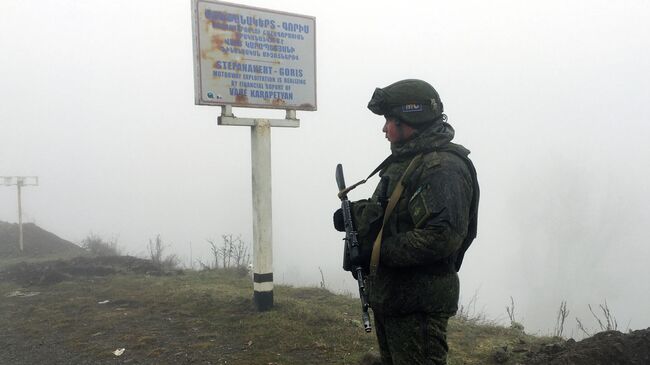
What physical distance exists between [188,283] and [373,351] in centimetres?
441

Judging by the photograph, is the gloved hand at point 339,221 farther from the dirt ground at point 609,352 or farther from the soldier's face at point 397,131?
the dirt ground at point 609,352

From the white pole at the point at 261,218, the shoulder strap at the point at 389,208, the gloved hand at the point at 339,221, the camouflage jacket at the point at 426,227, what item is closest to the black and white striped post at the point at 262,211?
the white pole at the point at 261,218

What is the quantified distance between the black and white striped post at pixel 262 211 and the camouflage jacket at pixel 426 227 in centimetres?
334

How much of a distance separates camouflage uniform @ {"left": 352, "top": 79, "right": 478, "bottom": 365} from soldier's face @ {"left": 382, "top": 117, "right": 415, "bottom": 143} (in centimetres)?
3

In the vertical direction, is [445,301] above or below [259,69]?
below

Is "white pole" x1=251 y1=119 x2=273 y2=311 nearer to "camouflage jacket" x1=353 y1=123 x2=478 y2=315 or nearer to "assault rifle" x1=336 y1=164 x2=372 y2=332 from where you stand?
"assault rifle" x1=336 y1=164 x2=372 y2=332

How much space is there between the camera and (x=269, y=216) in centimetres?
592

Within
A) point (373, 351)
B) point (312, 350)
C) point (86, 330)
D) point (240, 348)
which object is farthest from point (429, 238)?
point (86, 330)

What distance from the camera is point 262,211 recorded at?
5.86 metres

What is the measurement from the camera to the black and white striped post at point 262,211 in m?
5.80

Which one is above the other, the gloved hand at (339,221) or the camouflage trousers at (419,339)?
the gloved hand at (339,221)

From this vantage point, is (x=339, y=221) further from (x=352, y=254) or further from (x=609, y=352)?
(x=609, y=352)

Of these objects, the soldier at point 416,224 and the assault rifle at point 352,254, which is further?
the assault rifle at point 352,254

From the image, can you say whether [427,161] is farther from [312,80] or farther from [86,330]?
[86,330]
